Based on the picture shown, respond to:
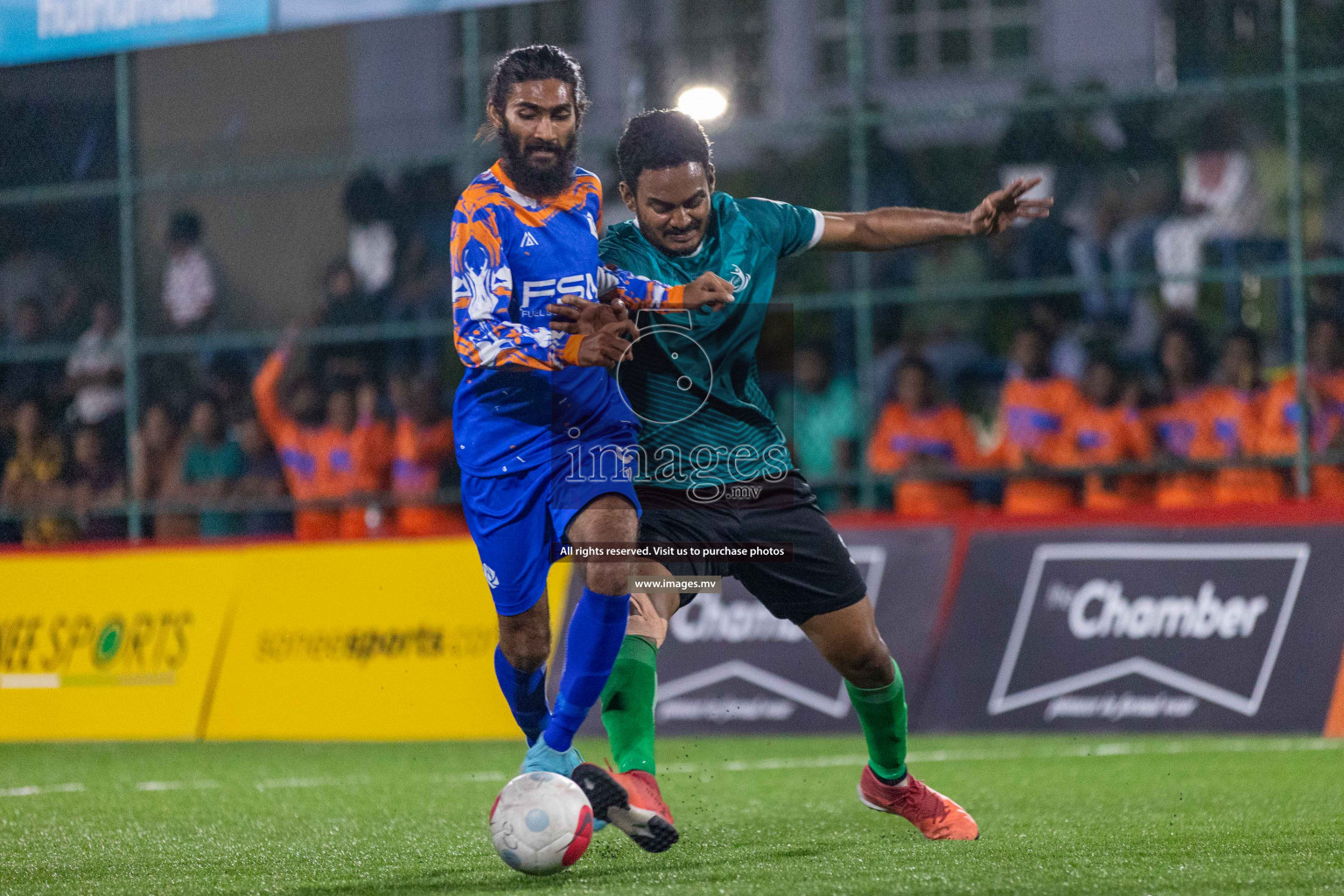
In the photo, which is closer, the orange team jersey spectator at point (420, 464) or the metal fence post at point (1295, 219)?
the metal fence post at point (1295, 219)

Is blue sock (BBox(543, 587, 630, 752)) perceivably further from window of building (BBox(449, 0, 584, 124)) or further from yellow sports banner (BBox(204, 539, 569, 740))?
window of building (BBox(449, 0, 584, 124))

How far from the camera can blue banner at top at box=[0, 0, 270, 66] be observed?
38.0ft

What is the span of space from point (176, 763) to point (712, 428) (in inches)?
176

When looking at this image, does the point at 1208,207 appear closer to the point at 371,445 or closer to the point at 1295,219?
the point at 1295,219

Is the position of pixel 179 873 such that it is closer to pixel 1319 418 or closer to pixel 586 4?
pixel 1319 418

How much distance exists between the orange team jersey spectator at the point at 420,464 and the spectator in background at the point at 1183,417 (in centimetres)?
409

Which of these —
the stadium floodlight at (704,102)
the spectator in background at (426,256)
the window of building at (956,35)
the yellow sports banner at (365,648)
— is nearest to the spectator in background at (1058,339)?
the stadium floodlight at (704,102)

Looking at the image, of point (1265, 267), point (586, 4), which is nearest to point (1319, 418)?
point (1265, 267)

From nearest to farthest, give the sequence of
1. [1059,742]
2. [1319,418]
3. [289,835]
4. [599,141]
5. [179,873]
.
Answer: [179,873] → [289,835] → [1059,742] → [1319,418] → [599,141]

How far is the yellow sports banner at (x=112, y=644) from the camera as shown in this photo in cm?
1001

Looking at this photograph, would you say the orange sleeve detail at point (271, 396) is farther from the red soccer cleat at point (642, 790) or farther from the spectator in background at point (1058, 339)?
the red soccer cleat at point (642, 790)

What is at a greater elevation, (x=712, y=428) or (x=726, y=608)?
(x=712, y=428)

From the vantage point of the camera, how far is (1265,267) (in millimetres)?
9484

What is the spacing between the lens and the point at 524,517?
5230mm
